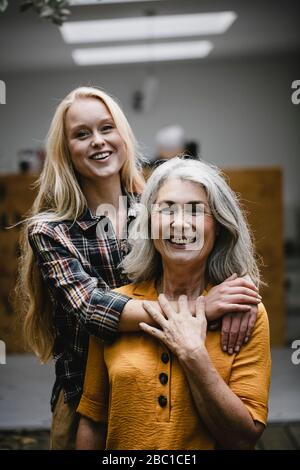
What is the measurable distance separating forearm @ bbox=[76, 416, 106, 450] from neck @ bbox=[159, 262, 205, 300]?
0.38m

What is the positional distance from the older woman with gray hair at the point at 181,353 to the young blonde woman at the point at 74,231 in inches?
7.5

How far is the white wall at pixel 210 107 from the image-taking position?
9422 millimetres

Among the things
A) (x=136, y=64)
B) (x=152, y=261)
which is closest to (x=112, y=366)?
(x=152, y=261)

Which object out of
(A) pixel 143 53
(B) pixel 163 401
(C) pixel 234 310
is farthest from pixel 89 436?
(A) pixel 143 53

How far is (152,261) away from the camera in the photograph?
65.4 inches

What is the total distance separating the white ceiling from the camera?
601cm

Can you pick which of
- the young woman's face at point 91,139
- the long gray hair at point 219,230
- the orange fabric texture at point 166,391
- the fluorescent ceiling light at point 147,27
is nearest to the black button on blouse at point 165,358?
the orange fabric texture at point 166,391

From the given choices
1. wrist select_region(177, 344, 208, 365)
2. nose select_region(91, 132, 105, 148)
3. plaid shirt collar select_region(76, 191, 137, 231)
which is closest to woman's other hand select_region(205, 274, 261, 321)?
wrist select_region(177, 344, 208, 365)

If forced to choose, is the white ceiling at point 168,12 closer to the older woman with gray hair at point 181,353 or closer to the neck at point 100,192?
the neck at point 100,192

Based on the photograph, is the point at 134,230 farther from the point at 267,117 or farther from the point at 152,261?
the point at 267,117

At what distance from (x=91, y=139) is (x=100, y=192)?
168 mm

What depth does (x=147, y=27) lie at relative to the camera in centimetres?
673

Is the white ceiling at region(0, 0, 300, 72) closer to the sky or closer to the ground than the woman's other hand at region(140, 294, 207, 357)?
closer to the sky
